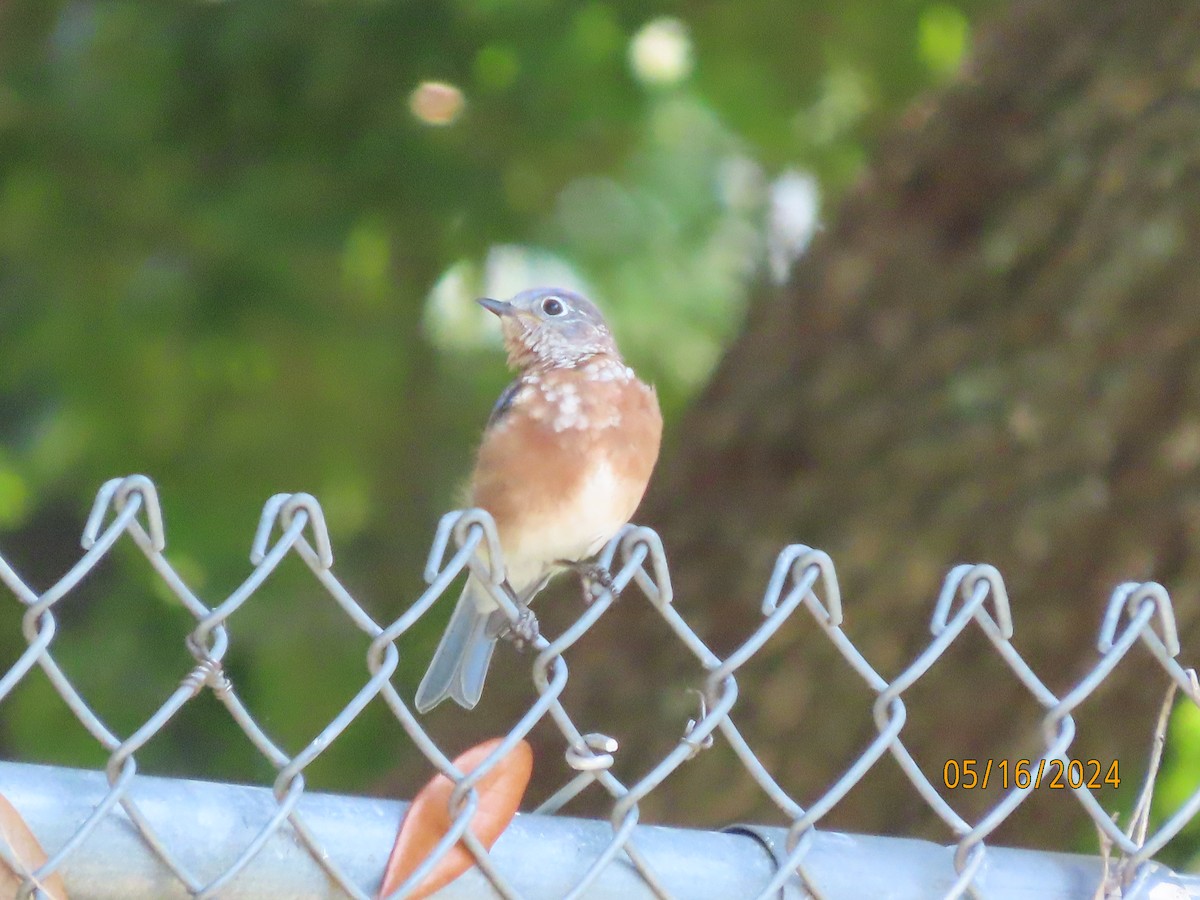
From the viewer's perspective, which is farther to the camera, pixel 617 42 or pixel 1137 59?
pixel 617 42

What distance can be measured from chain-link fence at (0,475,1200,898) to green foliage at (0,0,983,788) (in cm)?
264

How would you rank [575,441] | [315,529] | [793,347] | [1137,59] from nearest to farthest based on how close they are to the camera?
1. [315,529]
2. [575,441]
3. [1137,59]
4. [793,347]

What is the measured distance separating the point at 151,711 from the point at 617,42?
2316mm

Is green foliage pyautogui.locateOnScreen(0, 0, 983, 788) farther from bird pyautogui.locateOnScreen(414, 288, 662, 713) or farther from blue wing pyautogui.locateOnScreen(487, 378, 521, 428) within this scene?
bird pyautogui.locateOnScreen(414, 288, 662, 713)

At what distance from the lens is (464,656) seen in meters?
2.75

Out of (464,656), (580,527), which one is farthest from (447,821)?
(580,527)

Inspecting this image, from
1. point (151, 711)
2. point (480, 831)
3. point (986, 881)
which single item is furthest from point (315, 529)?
point (151, 711)

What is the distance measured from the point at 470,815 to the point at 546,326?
205 centimetres

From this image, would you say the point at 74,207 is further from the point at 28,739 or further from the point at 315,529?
the point at 315,529

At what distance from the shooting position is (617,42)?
14.0 feet

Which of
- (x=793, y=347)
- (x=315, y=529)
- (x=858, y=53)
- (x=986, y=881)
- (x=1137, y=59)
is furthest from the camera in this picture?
(x=858, y=53)

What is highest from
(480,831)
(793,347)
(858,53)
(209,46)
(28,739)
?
(858,53)

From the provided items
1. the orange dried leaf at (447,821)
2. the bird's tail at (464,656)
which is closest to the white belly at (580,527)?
the bird's tail at (464,656)

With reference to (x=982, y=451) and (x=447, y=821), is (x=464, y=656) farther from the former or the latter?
(x=982, y=451)
